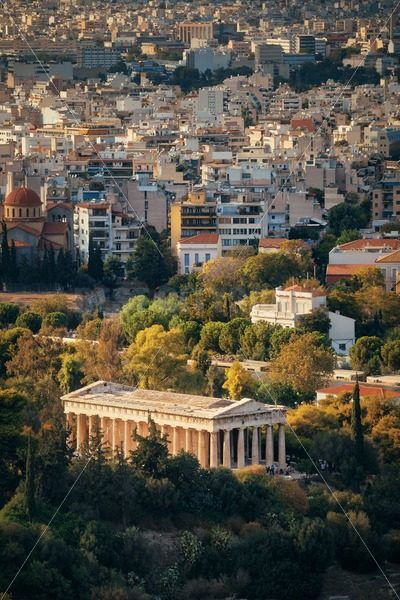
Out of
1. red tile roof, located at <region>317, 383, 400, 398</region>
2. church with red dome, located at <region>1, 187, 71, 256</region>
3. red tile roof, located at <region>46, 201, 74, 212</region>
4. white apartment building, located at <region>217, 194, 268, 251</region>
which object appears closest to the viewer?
red tile roof, located at <region>317, 383, 400, 398</region>

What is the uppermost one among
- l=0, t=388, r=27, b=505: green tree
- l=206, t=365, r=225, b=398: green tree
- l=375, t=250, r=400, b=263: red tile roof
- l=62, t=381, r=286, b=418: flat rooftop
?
l=0, t=388, r=27, b=505: green tree

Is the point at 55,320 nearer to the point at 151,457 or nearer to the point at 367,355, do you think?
the point at 367,355

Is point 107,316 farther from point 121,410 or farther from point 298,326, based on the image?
point 121,410

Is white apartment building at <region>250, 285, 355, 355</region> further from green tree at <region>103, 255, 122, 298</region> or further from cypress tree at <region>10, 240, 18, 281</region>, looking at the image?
green tree at <region>103, 255, 122, 298</region>

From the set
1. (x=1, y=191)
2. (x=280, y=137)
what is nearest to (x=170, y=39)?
(x=280, y=137)

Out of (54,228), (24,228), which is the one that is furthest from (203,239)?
(24,228)

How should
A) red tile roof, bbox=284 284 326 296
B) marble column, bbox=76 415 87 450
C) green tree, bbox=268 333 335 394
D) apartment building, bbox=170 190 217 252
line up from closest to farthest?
marble column, bbox=76 415 87 450, green tree, bbox=268 333 335 394, red tile roof, bbox=284 284 326 296, apartment building, bbox=170 190 217 252

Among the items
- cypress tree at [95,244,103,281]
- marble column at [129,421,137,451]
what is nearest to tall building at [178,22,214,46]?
cypress tree at [95,244,103,281]
